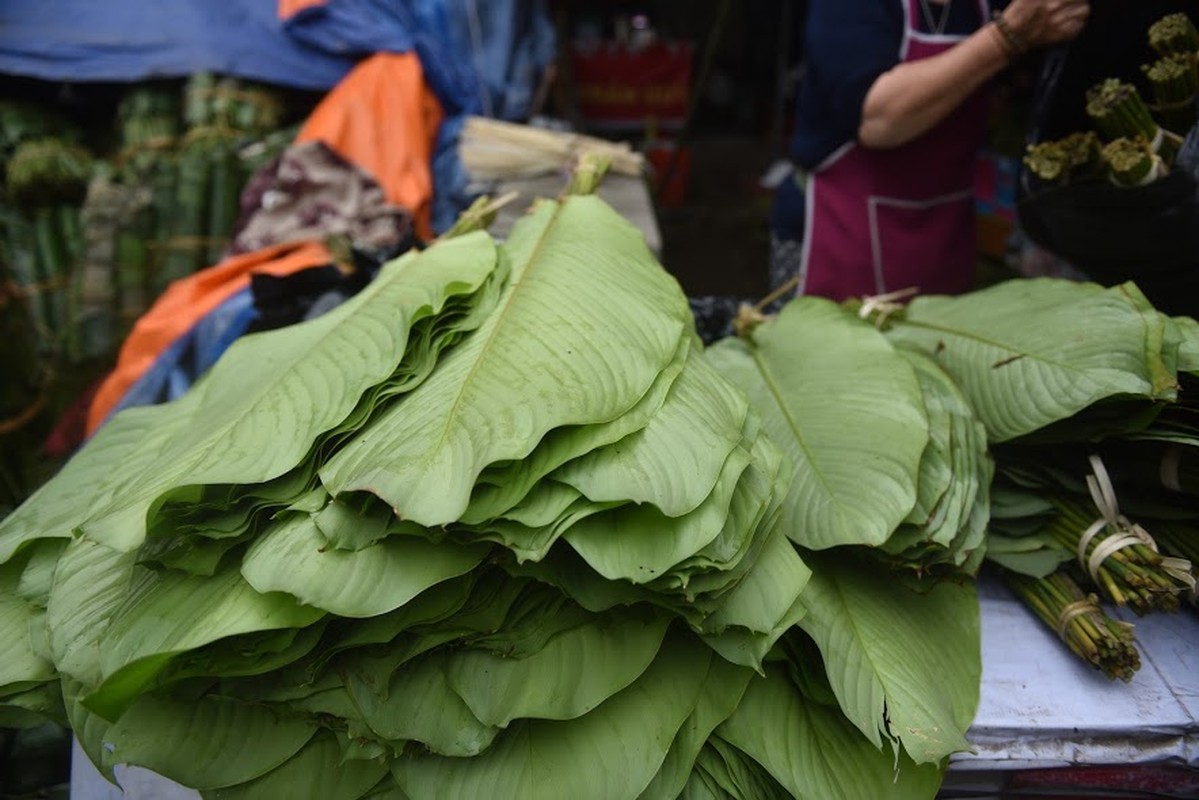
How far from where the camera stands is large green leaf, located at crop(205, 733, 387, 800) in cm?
103

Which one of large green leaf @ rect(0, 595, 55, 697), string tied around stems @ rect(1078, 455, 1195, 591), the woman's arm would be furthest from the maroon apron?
large green leaf @ rect(0, 595, 55, 697)

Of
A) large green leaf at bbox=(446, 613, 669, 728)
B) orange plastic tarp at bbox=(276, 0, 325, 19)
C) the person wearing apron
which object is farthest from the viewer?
orange plastic tarp at bbox=(276, 0, 325, 19)

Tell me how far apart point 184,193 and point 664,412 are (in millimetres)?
2978

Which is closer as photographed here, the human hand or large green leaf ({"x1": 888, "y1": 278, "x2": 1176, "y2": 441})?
large green leaf ({"x1": 888, "y1": 278, "x2": 1176, "y2": 441})

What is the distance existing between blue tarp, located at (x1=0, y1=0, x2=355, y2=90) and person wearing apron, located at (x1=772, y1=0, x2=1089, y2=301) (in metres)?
2.50

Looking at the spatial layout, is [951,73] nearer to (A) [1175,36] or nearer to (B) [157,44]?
(A) [1175,36]

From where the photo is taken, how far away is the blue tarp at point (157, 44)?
12.4ft

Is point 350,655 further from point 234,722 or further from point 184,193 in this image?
point 184,193

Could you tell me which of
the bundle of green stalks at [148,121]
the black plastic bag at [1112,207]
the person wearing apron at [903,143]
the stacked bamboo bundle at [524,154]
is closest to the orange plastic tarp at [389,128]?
the stacked bamboo bundle at [524,154]

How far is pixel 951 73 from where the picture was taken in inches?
74.4

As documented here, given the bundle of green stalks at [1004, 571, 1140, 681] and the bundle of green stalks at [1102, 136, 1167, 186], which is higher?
the bundle of green stalks at [1102, 136, 1167, 186]

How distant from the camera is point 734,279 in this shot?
5.56 m

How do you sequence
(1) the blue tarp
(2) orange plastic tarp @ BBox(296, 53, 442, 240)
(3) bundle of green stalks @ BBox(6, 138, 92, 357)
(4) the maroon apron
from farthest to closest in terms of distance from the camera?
(1) the blue tarp
(3) bundle of green stalks @ BBox(6, 138, 92, 357)
(2) orange plastic tarp @ BBox(296, 53, 442, 240)
(4) the maroon apron

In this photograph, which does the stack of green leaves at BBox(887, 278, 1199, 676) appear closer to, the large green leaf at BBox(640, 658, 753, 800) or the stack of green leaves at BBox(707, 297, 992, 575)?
the stack of green leaves at BBox(707, 297, 992, 575)
